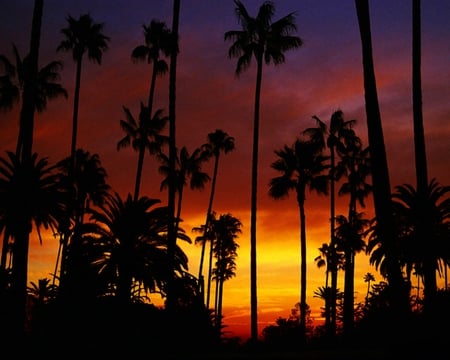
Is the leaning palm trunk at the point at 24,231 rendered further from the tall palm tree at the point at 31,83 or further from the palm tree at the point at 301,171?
the palm tree at the point at 301,171

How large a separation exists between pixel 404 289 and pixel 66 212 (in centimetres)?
1774

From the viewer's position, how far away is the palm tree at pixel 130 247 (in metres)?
26.7

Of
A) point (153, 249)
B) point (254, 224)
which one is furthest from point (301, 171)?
point (153, 249)

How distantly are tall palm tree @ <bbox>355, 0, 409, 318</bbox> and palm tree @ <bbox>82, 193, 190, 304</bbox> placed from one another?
1234 centimetres

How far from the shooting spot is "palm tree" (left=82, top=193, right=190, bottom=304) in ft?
87.6

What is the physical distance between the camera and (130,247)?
27156 millimetres

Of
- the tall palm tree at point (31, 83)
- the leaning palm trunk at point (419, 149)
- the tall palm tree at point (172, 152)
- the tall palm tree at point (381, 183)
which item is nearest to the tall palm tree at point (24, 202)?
the tall palm tree at point (31, 83)

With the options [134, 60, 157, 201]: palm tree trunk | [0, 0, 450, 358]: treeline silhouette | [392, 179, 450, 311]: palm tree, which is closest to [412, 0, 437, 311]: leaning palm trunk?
[0, 0, 450, 358]: treeline silhouette

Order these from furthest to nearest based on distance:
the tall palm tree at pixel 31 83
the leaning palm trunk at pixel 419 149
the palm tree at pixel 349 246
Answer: the palm tree at pixel 349 246 → the tall palm tree at pixel 31 83 → the leaning palm trunk at pixel 419 149

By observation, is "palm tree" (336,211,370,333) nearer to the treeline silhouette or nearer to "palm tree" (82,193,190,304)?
the treeline silhouette

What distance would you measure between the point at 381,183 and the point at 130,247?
13665 millimetres

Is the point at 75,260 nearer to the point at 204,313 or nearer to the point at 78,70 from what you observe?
the point at 204,313

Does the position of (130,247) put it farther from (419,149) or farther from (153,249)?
(419,149)

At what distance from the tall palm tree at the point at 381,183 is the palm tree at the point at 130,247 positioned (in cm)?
1234
